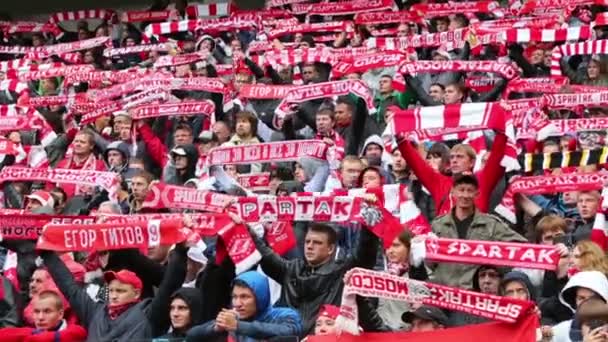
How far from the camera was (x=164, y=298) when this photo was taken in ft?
35.7

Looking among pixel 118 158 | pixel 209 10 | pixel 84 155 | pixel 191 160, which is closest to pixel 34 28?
pixel 209 10

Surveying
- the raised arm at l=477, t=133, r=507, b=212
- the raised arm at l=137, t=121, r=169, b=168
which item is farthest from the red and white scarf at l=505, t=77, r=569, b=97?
the raised arm at l=477, t=133, r=507, b=212

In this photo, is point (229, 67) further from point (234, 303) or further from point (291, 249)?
A: point (234, 303)

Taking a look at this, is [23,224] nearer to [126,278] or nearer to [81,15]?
[126,278]

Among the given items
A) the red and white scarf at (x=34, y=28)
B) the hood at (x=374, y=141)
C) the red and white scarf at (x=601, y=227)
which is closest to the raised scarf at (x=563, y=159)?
the hood at (x=374, y=141)

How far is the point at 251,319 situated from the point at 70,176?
4864 mm

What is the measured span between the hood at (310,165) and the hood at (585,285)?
4636 mm

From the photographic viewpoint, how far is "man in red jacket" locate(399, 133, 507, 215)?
1264 cm

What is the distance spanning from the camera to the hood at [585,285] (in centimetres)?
986

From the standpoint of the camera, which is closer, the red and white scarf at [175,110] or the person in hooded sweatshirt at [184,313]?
the person in hooded sweatshirt at [184,313]

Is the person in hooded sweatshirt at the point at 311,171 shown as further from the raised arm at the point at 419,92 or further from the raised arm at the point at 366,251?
the raised arm at the point at 366,251

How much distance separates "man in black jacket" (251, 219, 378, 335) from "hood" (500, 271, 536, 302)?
2.74 feet

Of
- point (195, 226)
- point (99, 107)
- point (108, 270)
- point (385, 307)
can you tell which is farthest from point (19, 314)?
point (99, 107)

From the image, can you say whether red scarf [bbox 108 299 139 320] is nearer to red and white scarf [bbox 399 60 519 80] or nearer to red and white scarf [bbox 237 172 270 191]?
red and white scarf [bbox 237 172 270 191]
